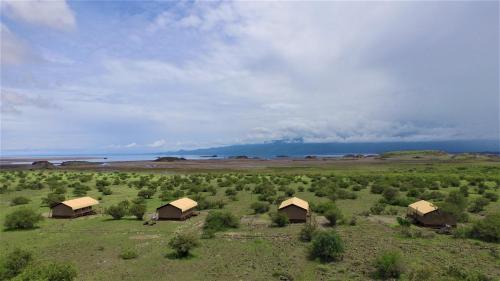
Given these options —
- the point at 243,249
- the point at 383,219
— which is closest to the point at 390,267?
the point at 243,249

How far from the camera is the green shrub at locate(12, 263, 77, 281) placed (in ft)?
47.8

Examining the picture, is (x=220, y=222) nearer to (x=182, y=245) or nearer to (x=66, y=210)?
(x=182, y=245)

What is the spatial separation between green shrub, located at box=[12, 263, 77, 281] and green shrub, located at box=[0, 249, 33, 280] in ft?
10.5

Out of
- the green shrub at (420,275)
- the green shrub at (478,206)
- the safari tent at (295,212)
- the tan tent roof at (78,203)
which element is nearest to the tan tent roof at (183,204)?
the safari tent at (295,212)

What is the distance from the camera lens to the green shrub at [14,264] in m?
17.7

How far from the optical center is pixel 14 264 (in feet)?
60.3

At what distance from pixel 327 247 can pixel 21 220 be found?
1070 inches

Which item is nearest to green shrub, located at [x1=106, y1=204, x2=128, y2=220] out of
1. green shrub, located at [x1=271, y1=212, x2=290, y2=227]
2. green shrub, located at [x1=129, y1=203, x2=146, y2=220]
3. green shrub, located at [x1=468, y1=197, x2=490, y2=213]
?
green shrub, located at [x1=129, y1=203, x2=146, y2=220]

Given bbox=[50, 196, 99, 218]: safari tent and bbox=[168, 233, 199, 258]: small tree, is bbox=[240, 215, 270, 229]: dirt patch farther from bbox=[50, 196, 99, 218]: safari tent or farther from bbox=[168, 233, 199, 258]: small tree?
bbox=[50, 196, 99, 218]: safari tent

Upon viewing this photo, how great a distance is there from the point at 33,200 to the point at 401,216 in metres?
48.6

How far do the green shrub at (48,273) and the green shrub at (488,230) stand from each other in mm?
28093

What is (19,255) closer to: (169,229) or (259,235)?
(169,229)

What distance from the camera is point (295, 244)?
25.0m

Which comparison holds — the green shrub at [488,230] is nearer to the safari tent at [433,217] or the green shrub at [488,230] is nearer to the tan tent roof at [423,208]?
the safari tent at [433,217]
